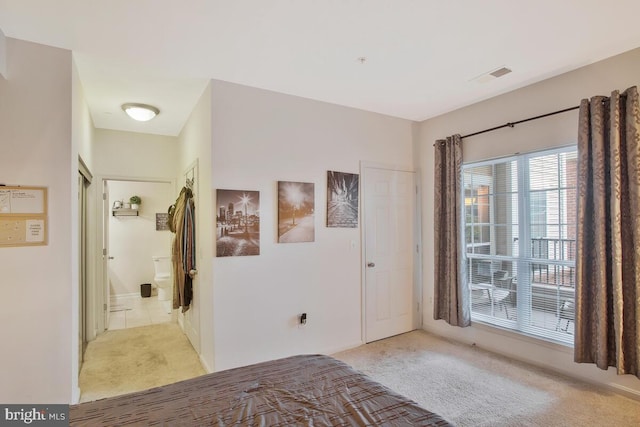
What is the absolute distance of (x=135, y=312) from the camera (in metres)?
5.18

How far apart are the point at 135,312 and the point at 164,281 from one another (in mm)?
678

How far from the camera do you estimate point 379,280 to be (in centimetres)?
389

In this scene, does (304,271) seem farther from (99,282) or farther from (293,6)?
(99,282)

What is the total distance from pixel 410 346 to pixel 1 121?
406cm

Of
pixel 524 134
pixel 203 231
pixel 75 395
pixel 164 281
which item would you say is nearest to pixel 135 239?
pixel 164 281

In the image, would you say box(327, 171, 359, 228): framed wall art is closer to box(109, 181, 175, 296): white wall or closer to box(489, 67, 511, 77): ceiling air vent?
box(489, 67, 511, 77): ceiling air vent

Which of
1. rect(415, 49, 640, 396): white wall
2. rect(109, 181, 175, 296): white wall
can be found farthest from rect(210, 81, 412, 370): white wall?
rect(109, 181, 175, 296): white wall

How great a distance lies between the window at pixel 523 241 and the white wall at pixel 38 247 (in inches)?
146

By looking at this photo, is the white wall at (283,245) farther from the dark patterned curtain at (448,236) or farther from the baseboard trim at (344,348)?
the dark patterned curtain at (448,236)

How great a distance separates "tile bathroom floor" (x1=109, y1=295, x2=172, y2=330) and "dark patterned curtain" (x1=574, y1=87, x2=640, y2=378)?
4897mm

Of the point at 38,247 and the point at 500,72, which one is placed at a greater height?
the point at 500,72

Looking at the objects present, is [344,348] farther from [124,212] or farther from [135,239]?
[124,212]

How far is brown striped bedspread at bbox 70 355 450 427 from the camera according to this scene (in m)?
1.25

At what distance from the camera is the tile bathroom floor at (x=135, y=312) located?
4594 millimetres
